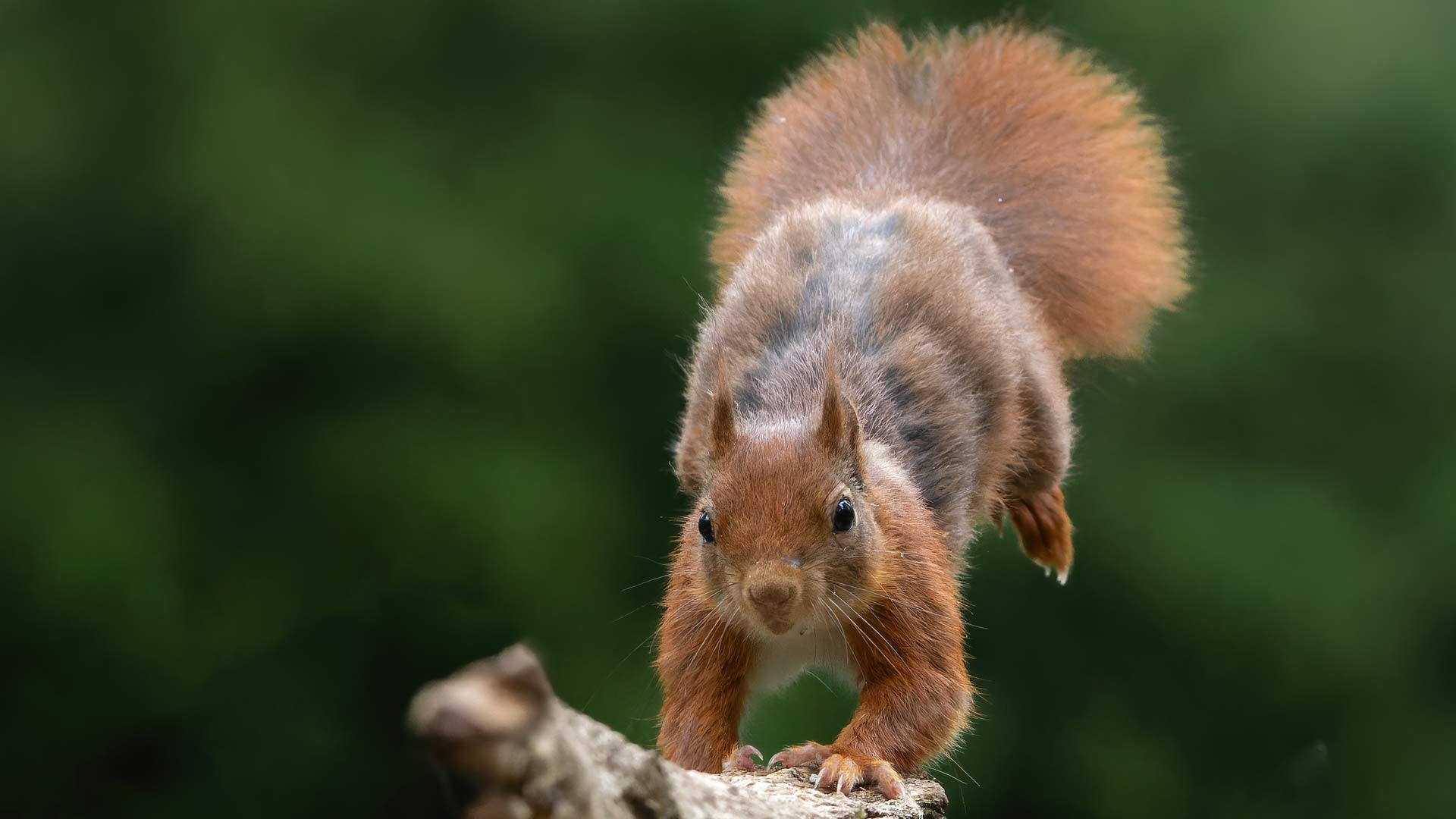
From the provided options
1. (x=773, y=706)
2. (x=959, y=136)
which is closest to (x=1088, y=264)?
(x=959, y=136)

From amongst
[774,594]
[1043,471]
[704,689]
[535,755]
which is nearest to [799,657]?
[704,689]

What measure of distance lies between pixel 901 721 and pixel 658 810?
3.35ft

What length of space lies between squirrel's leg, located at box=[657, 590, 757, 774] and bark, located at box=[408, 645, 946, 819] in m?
0.77

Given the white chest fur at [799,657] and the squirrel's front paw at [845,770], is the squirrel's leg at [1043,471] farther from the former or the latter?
the squirrel's front paw at [845,770]

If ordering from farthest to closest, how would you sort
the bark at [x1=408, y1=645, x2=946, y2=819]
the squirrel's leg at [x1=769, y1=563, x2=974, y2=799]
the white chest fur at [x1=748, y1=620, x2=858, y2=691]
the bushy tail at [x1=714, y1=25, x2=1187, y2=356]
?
1. the bushy tail at [x1=714, y1=25, x2=1187, y2=356]
2. the white chest fur at [x1=748, y1=620, x2=858, y2=691]
3. the squirrel's leg at [x1=769, y1=563, x2=974, y2=799]
4. the bark at [x1=408, y1=645, x2=946, y2=819]

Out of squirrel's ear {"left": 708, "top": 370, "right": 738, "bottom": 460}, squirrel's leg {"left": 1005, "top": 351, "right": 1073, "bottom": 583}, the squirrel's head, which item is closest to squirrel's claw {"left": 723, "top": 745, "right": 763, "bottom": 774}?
the squirrel's head

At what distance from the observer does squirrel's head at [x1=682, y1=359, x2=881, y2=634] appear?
2.54m

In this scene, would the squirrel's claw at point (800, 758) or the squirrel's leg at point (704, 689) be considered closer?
the squirrel's claw at point (800, 758)

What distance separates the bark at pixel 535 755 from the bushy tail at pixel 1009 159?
2.04 meters

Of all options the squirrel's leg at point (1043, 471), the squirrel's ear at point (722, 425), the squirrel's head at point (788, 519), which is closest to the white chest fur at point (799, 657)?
the squirrel's head at point (788, 519)

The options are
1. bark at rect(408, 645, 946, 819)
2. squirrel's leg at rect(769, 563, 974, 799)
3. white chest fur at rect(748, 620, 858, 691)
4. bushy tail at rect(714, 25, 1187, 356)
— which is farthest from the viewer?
bushy tail at rect(714, 25, 1187, 356)

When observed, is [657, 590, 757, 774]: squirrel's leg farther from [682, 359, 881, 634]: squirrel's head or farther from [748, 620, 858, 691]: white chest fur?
[682, 359, 881, 634]: squirrel's head

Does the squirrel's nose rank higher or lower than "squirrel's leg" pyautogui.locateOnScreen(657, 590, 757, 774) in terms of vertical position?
higher

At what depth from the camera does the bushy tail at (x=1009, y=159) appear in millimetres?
3727
